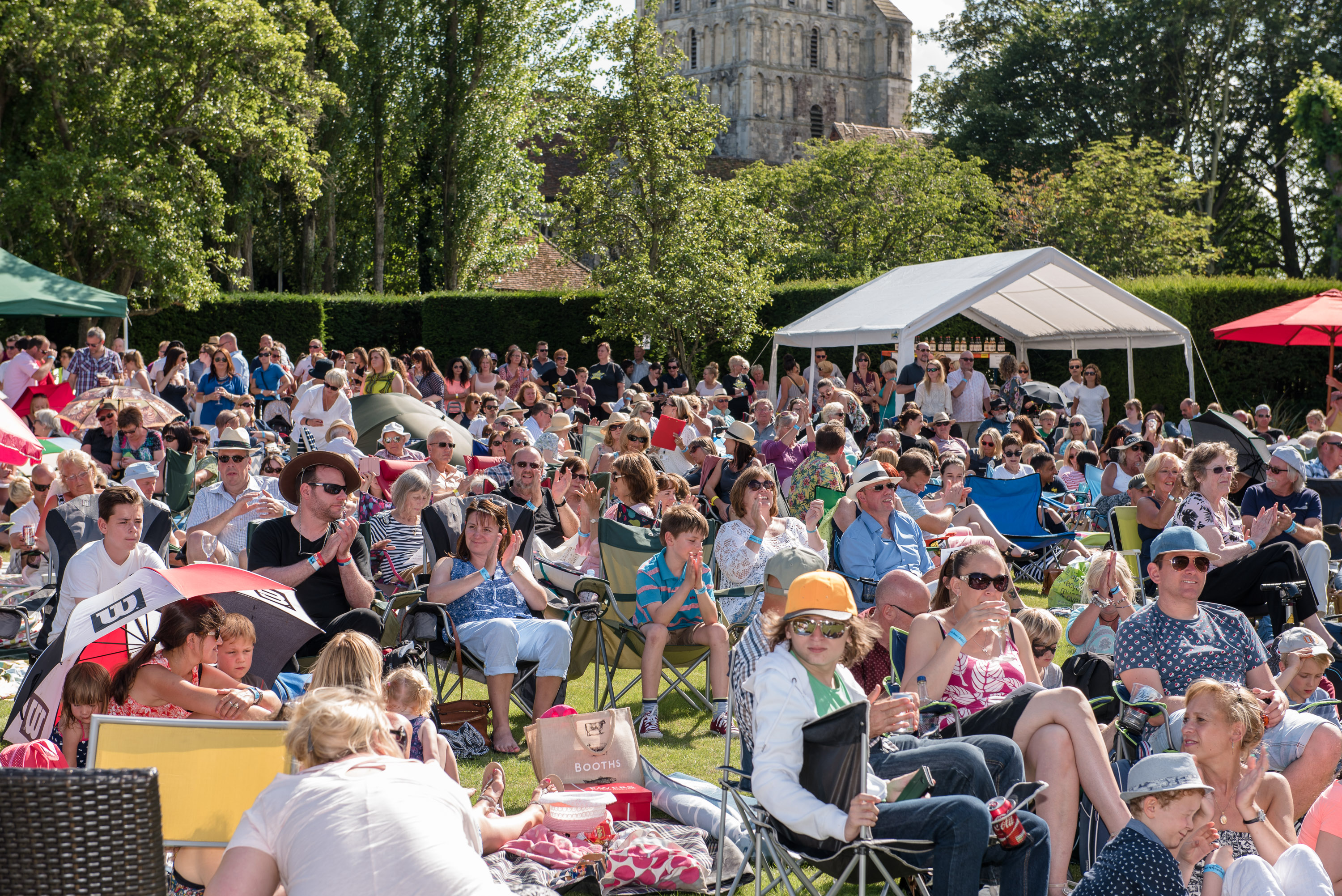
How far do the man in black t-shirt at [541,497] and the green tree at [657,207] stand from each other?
13.7 m

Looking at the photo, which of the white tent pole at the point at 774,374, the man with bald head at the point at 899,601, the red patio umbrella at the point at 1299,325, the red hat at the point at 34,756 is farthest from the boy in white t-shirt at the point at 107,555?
the red patio umbrella at the point at 1299,325

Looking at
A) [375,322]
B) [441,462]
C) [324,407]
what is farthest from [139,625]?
[375,322]

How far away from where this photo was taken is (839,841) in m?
3.52

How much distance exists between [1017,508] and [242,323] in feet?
62.9

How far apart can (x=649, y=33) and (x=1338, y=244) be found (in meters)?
20.8

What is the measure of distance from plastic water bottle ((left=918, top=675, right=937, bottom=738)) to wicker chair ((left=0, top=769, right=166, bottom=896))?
2.76 meters

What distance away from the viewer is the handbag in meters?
4.91

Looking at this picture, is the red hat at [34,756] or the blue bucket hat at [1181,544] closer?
the red hat at [34,756]

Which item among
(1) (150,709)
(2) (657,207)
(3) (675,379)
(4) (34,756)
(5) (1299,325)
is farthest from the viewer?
(2) (657,207)

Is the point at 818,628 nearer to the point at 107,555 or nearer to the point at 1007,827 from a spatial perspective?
the point at 1007,827

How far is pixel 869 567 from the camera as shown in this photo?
6898 mm

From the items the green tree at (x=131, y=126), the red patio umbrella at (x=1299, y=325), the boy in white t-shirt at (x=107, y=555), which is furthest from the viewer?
the green tree at (x=131, y=126)

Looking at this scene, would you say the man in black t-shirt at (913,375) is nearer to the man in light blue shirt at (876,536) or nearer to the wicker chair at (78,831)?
the man in light blue shirt at (876,536)

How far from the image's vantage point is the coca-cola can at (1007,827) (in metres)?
3.62
